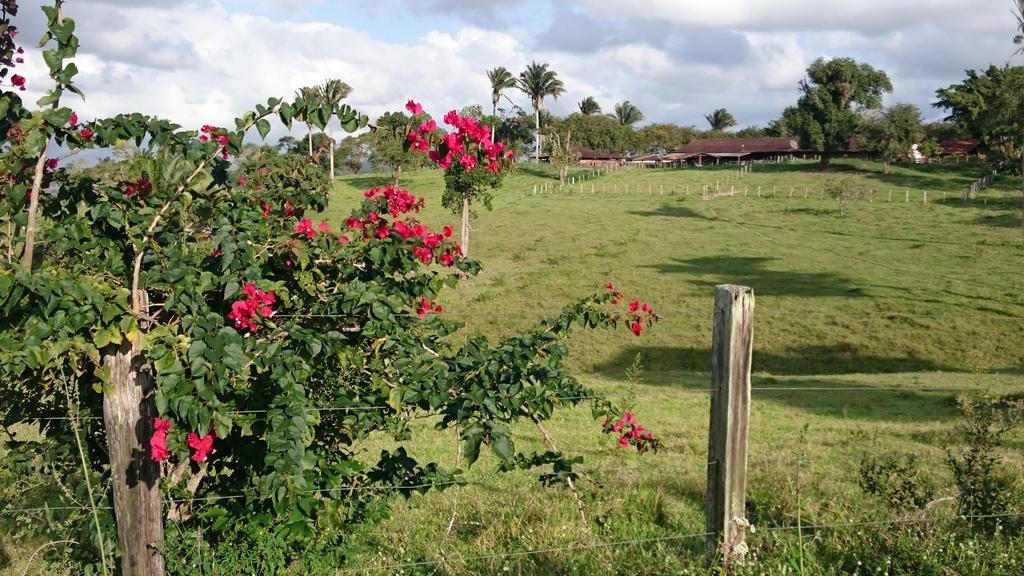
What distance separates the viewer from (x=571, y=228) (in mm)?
50812

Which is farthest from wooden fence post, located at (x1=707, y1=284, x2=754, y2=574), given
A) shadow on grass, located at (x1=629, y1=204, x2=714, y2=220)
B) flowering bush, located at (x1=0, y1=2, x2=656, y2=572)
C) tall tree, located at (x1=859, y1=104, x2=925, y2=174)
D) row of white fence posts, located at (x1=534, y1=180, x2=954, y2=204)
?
tall tree, located at (x1=859, y1=104, x2=925, y2=174)

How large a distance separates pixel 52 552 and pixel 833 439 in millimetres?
11335

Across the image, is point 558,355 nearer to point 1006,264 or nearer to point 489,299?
point 489,299

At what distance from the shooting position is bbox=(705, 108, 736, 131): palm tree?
155 meters

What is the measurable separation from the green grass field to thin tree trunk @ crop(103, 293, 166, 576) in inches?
37.2

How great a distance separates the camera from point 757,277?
1460 inches

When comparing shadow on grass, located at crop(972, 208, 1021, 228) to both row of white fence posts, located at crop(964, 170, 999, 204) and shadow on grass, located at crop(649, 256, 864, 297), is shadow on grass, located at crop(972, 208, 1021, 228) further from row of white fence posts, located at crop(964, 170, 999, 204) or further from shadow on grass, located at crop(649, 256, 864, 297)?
shadow on grass, located at crop(649, 256, 864, 297)

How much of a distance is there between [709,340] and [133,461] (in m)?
24.6

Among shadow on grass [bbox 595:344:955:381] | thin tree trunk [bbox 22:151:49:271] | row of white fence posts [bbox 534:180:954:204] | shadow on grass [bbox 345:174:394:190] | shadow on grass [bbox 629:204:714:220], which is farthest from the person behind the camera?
shadow on grass [bbox 345:174:394:190]

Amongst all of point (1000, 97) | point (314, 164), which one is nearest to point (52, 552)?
point (314, 164)

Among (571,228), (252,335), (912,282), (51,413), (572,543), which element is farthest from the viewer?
(571,228)

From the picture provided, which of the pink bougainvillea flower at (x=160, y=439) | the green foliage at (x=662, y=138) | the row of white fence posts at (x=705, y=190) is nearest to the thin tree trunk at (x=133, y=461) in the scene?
the pink bougainvillea flower at (x=160, y=439)

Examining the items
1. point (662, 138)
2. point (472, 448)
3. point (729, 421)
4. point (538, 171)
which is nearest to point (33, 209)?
point (472, 448)

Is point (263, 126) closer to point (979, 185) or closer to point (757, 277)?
point (757, 277)
